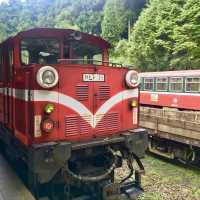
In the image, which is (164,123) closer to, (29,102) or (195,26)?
(29,102)

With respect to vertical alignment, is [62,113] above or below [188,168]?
above

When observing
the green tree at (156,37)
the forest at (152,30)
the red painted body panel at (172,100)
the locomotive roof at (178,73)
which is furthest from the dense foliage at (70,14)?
the locomotive roof at (178,73)

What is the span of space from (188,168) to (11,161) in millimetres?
5148

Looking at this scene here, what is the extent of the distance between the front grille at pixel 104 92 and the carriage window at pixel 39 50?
1.06m

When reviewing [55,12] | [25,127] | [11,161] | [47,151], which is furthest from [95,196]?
[55,12]

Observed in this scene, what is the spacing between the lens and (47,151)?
476 cm

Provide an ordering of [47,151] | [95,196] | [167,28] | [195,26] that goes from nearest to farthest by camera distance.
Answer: [47,151], [95,196], [195,26], [167,28]

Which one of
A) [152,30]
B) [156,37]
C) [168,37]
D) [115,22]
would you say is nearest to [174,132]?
[168,37]

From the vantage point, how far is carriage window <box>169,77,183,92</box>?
17.7 meters

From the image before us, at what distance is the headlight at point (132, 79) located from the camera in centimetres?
589

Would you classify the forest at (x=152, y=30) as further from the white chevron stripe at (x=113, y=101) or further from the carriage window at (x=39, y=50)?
the carriage window at (x=39, y=50)

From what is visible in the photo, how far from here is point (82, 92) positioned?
210 inches

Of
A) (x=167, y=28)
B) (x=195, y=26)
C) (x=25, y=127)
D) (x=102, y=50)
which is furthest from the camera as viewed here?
(x=167, y=28)

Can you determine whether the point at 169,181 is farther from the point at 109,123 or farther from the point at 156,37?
the point at 156,37
